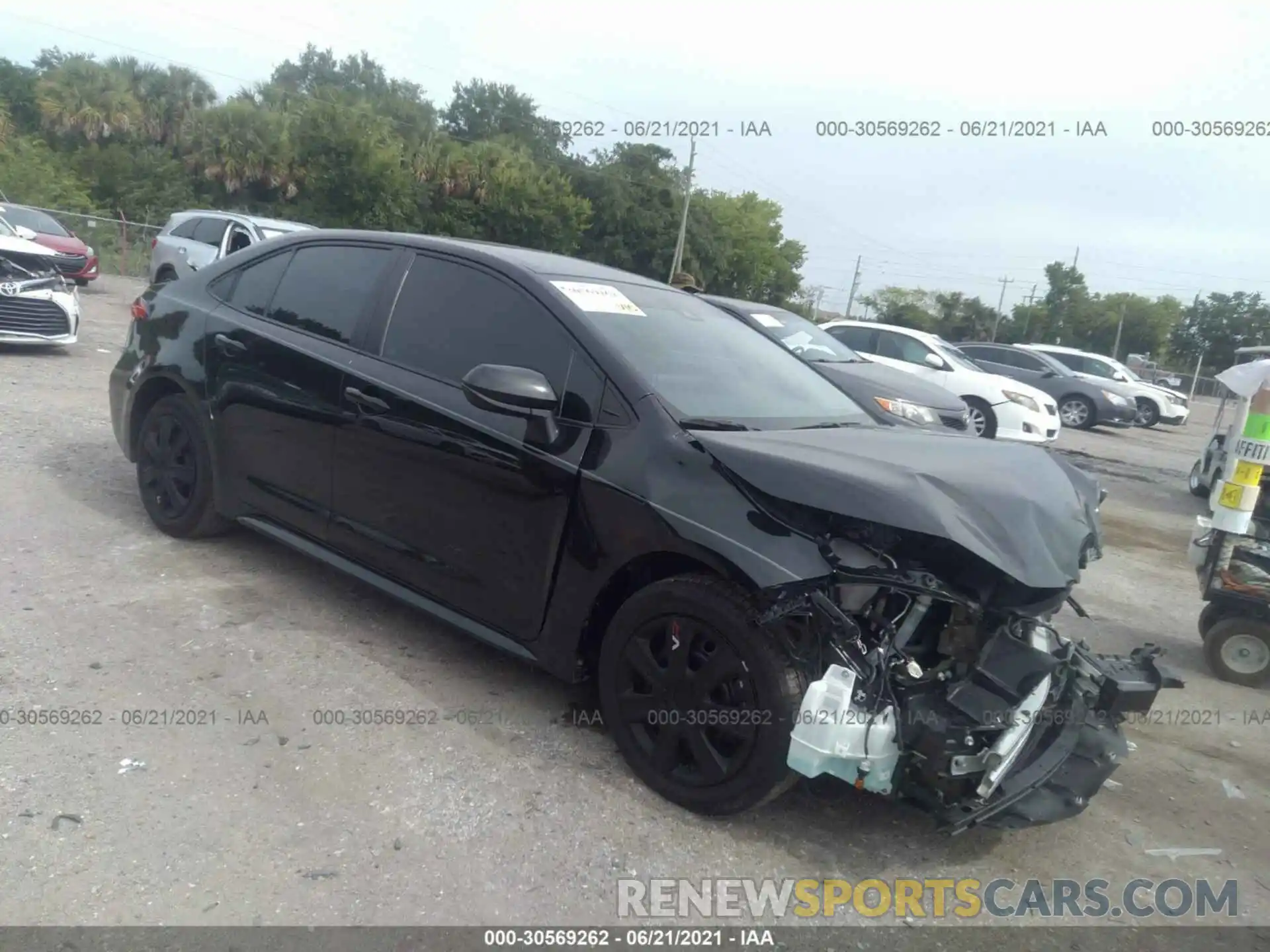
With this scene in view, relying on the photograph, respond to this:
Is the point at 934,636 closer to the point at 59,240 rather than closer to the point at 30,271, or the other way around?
the point at 30,271

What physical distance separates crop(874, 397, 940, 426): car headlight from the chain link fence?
2200 centimetres

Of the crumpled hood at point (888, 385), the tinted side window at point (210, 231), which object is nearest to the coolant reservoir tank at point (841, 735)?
the crumpled hood at point (888, 385)

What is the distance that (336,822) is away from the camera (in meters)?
3.06

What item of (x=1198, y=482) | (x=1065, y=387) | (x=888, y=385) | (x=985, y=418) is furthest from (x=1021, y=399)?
(x=1065, y=387)

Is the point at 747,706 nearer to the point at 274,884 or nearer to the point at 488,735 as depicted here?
the point at 488,735

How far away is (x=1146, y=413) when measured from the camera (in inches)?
893

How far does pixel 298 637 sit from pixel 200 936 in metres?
1.85

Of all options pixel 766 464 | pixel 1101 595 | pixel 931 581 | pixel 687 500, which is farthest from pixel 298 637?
pixel 1101 595

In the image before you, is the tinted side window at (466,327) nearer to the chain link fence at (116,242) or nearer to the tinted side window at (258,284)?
the tinted side window at (258,284)

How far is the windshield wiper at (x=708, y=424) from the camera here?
11.3 feet

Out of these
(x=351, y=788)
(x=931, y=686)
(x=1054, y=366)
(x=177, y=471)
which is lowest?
(x=351, y=788)

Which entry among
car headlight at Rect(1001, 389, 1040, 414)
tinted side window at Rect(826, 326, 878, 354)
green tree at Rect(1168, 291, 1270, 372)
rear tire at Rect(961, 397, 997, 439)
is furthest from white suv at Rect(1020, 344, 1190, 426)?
green tree at Rect(1168, 291, 1270, 372)

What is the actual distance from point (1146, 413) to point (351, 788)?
75.9 feet

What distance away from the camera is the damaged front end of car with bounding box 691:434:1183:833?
2941 millimetres
